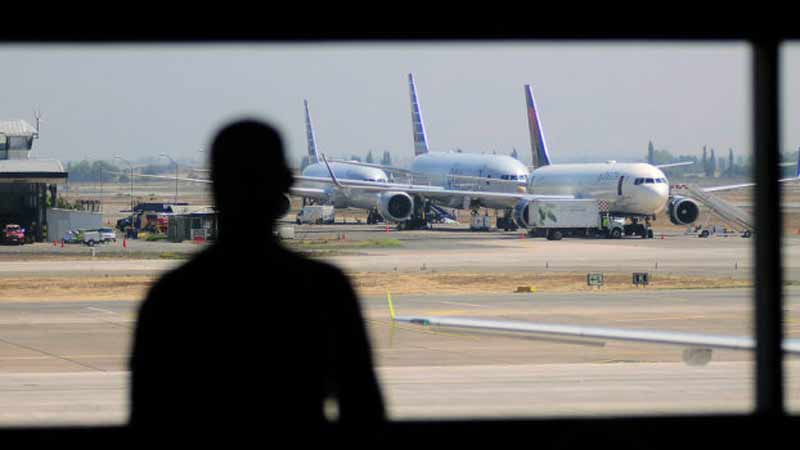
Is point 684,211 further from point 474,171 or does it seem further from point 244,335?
point 244,335

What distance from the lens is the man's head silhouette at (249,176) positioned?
3.55 meters

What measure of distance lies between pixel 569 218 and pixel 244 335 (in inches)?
2456

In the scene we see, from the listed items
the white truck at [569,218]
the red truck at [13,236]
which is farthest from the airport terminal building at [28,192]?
the white truck at [569,218]

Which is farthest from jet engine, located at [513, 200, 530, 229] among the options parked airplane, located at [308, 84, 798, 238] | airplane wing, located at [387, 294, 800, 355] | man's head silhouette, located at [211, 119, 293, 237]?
man's head silhouette, located at [211, 119, 293, 237]

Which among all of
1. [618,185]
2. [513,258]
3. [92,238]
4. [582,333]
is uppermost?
[618,185]

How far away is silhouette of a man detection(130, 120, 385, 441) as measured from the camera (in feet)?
11.6

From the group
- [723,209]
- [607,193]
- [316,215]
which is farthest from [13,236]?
[723,209]

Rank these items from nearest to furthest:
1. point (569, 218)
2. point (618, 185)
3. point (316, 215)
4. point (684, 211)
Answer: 1. point (618, 185)
2. point (569, 218)
3. point (684, 211)
4. point (316, 215)

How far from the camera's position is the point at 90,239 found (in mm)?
63656

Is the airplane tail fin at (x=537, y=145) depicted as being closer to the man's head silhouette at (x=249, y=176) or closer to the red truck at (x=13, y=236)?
the red truck at (x=13, y=236)

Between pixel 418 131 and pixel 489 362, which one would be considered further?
pixel 418 131

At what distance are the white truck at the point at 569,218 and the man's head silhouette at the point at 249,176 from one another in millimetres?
61447

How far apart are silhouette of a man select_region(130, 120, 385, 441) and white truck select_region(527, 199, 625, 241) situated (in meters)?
61.5

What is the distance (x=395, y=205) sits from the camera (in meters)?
70.8
